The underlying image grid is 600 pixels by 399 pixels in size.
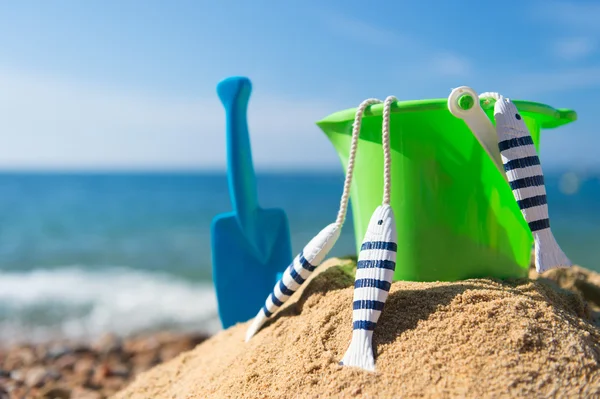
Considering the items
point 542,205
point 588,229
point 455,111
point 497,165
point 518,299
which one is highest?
point 455,111

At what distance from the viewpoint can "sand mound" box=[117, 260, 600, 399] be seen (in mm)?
1032

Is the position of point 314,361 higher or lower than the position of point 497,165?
lower

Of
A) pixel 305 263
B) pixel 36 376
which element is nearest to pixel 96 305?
pixel 36 376

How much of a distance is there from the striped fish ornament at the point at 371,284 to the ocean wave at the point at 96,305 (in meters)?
2.53

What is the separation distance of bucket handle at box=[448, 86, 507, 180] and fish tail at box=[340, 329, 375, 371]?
1.74ft

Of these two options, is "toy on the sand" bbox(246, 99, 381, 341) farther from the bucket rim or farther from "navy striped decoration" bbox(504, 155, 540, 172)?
"navy striped decoration" bbox(504, 155, 540, 172)

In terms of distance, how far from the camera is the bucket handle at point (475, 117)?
1244 millimetres

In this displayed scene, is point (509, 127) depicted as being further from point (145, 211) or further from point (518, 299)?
point (145, 211)

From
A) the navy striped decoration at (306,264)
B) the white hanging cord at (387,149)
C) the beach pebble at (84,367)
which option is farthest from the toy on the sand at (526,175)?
the beach pebble at (84,367)

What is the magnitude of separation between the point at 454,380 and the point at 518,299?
29 cm

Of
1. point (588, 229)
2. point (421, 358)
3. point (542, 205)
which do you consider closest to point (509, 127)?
point (542, 205)

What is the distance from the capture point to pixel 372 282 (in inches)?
47.1

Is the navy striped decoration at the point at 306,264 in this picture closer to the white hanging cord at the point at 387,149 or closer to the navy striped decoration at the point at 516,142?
the white hanging cord at the point at 387,149

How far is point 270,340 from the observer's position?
54.2 inches
